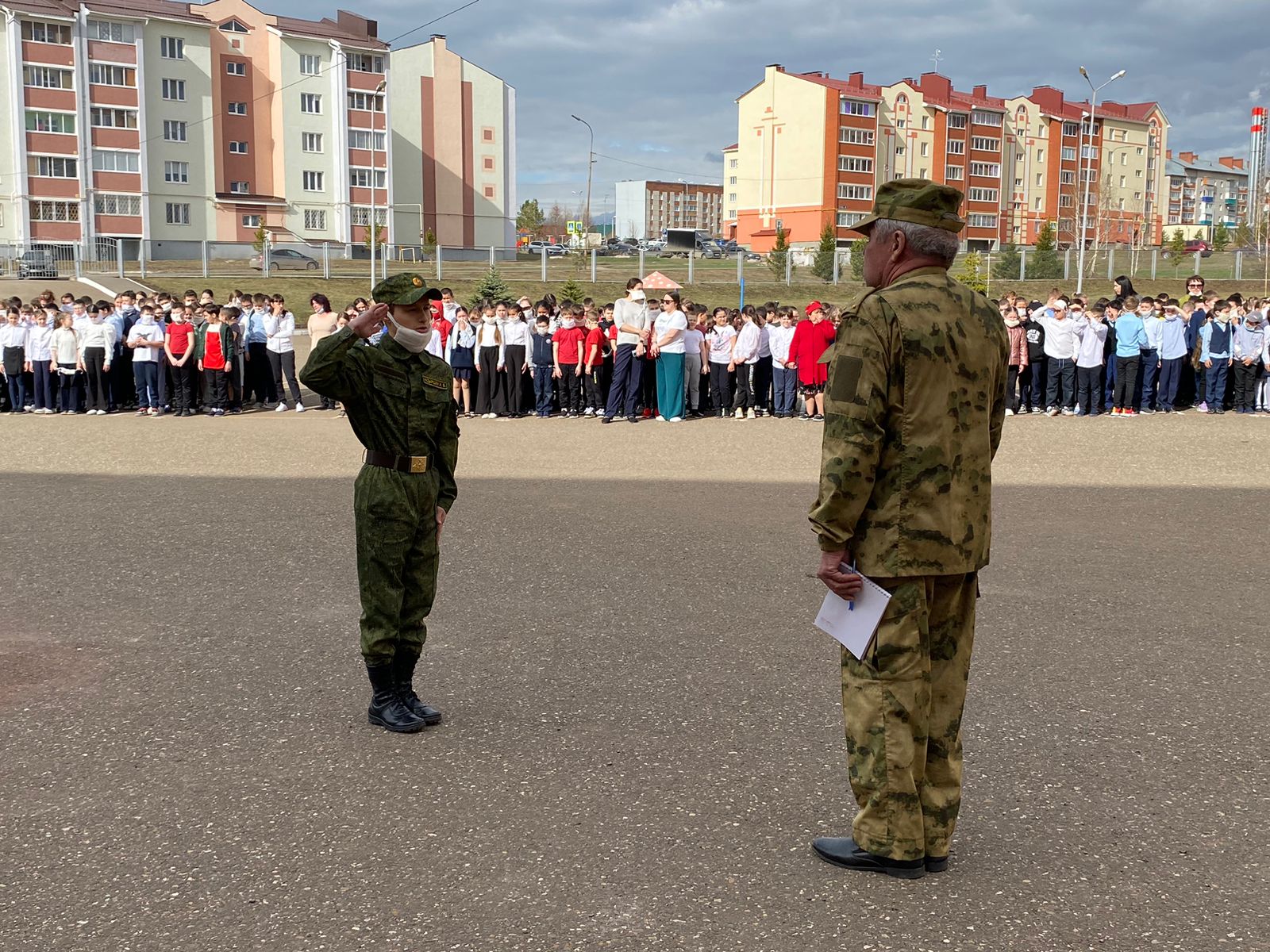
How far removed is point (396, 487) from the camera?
5.23 meters

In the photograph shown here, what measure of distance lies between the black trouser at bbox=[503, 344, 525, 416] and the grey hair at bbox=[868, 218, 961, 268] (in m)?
15.7

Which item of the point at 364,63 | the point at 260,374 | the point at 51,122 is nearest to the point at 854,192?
the point at 364,63

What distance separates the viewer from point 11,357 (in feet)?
65.8

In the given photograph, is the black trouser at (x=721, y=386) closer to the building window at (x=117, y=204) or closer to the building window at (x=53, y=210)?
the building window at (x=53, y=210)

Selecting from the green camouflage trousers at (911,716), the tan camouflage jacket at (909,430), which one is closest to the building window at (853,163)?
the tan camouflage jacket at (909,430)

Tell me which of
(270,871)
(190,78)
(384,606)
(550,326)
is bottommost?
(270,871)

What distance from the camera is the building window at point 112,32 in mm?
68625

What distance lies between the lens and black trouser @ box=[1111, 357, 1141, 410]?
1917 cm

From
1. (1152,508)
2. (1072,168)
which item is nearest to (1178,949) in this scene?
(1152,508)

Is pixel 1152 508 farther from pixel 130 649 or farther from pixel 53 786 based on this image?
pixel 53 786

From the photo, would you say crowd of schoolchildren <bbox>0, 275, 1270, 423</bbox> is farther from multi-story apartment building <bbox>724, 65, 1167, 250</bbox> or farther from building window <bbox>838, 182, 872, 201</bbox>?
building window <bbox>838, 182, 872, 201</bbox>

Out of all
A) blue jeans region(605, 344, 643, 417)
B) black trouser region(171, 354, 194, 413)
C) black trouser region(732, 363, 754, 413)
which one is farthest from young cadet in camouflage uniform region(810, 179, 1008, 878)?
black trouser region(171, 354, 194, 413)

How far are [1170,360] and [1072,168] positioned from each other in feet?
323

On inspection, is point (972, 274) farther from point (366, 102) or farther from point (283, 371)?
point (366, 102)
